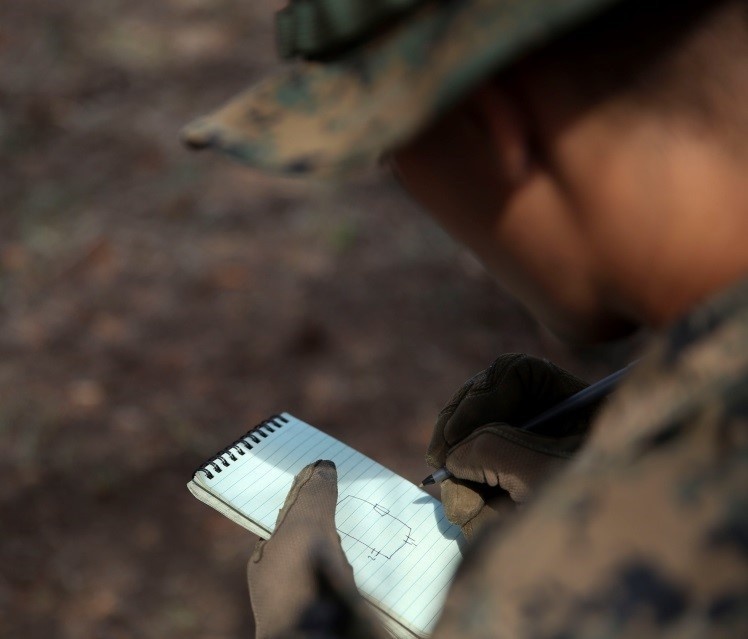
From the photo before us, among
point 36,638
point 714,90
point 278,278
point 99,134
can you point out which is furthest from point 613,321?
point 99,134

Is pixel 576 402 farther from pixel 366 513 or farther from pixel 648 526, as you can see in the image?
pixel 648 526

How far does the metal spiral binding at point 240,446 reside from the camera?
129cm

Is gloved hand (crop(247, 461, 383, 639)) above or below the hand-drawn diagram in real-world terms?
above

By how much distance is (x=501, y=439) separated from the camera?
117 centimetres

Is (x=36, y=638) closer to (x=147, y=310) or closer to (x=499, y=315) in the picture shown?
(x=147, y=310)

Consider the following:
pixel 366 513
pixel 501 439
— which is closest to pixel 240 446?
pixel 366 513

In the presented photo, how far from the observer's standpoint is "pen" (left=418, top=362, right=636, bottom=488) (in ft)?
3.91

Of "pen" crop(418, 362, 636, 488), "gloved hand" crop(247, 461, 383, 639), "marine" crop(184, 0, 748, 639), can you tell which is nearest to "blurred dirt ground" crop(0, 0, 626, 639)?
"gloved hand" crop(247, 461, 383, 639)

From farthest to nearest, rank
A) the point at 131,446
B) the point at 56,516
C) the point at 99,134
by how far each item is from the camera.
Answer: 1. the point at 99,134
2. the point at 131,446
3. the point at 56,516

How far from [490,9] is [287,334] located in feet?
6.25

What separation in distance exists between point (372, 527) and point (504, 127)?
2.14 feet

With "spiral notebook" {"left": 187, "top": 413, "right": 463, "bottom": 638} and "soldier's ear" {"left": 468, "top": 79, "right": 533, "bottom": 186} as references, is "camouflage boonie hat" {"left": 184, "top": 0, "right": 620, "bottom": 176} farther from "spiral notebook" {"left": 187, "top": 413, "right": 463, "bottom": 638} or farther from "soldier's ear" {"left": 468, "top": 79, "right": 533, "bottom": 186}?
"spiral notebook" {"left": 187, "top": 413, "right": 463, "bottom": 638}

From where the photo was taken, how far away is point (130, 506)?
2188 millimetres

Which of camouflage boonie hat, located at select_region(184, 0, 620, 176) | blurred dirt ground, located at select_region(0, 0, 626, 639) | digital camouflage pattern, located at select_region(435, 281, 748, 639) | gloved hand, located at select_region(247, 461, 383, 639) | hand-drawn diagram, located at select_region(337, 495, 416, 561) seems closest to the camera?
digital camouflage pattern, located at select_region(435, 281, 748, 639)
